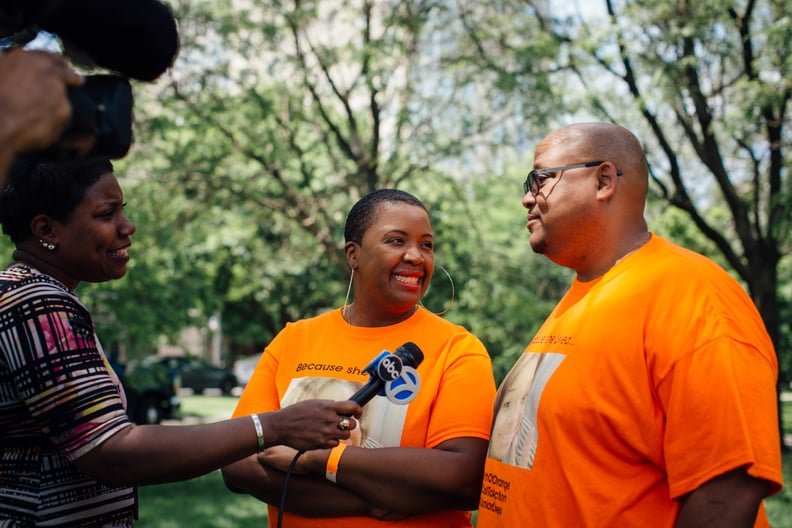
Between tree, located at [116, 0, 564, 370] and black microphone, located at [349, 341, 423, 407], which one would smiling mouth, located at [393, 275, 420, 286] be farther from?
tree, located at [116, 0, 564, 370]

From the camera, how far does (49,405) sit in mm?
2314

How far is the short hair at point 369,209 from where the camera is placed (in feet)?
11.8

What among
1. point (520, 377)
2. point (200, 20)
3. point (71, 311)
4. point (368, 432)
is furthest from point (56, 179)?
point (200, 20)

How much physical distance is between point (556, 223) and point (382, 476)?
113cm

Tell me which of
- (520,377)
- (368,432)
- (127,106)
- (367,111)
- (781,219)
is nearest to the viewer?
(127,106)

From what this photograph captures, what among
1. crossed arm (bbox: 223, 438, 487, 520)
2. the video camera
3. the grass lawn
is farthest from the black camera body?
the grass lawn

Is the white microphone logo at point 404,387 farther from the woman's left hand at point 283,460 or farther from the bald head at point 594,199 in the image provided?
the bald head at point 594,199

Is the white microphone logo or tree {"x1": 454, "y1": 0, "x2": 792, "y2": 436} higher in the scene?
tree {"x1": 454, "y1": 0, "x2": 792, "y2": 436}

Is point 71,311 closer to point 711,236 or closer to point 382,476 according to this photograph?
point 382,476

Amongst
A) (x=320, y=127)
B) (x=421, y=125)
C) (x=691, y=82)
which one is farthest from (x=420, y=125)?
(x=691, y=82)

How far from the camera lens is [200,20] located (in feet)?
41.9

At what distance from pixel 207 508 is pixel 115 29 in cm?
859

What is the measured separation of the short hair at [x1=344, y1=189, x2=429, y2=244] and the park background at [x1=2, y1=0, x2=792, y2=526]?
8.17 m

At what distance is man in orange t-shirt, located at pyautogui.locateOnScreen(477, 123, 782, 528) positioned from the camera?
2238mm
